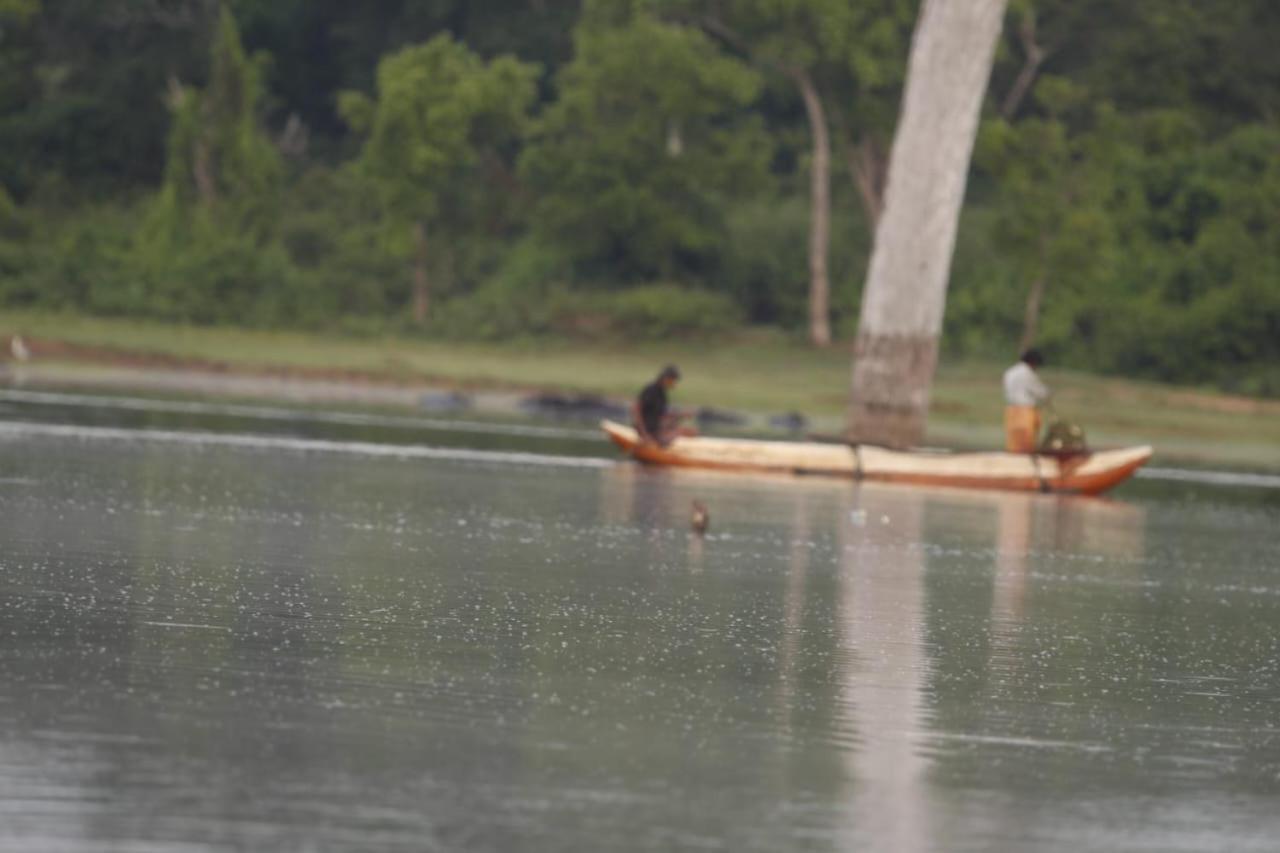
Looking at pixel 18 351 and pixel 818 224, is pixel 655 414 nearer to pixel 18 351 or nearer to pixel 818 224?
pixel 18 351

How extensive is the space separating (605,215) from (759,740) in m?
45.5

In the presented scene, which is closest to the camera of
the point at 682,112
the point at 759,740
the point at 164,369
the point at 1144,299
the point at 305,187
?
the point at 759,740

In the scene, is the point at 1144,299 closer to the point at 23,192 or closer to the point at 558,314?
the point at 558,314

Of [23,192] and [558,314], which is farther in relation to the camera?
[23,192]

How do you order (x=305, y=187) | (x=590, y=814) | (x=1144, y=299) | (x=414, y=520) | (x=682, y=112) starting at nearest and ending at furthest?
(x=590, y=814)
(x=414, y=520)
(x=1144, y=299)
(x=682, y=112)
(x=305, y=187)

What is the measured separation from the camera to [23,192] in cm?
6134

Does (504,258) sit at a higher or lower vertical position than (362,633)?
higher

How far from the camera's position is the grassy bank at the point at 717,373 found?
42.3 meters

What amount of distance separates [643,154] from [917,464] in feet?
Answer: 87.2

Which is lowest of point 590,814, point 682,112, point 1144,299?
point 590,814

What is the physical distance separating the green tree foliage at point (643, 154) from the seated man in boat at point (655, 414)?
24.3 m

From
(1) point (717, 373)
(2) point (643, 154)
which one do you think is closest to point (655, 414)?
(1) point (717, 373)

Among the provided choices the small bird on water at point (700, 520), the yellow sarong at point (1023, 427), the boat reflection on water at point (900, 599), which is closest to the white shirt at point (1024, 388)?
the yellow sarong at point (1023, 427)

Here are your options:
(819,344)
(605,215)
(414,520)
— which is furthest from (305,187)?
(414,520)
